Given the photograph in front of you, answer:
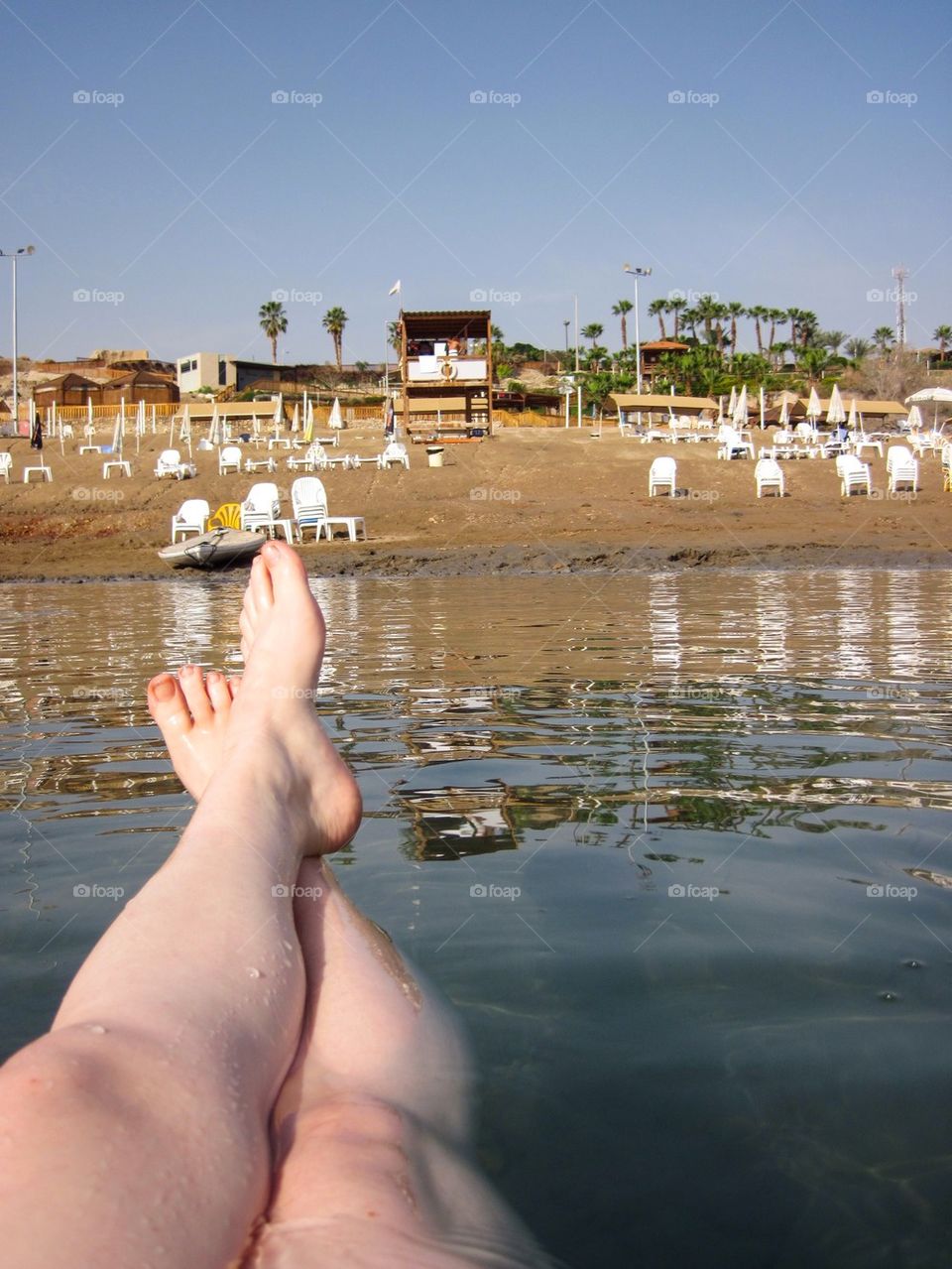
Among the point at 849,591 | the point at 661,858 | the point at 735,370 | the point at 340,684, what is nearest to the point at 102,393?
the point at 735,370

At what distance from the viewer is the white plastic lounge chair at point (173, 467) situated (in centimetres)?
2002

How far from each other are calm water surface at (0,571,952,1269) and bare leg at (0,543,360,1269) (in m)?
0.14

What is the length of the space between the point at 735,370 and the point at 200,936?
158ft

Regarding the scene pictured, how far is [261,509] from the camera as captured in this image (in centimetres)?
1571

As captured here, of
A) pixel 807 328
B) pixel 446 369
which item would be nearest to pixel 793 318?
pixel 807 328

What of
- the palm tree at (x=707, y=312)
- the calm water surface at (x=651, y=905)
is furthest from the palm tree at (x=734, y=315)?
the calm water surface at (x=651, y=905)

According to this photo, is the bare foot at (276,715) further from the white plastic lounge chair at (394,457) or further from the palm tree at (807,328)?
the palm tree at (807,328)

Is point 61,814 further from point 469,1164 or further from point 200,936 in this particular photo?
point 469,1164

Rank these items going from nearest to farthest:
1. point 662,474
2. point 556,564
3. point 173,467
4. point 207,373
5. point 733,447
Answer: point 556,564 → point 662,474 → point 173,467 → point 733,447 → point 207,373

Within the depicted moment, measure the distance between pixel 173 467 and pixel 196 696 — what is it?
18.6 m

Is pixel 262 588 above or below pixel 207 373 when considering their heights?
below

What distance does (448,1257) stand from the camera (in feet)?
3.36

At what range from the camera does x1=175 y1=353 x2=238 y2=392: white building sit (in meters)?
45.4

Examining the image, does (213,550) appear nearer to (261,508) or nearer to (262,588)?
(261,508)
